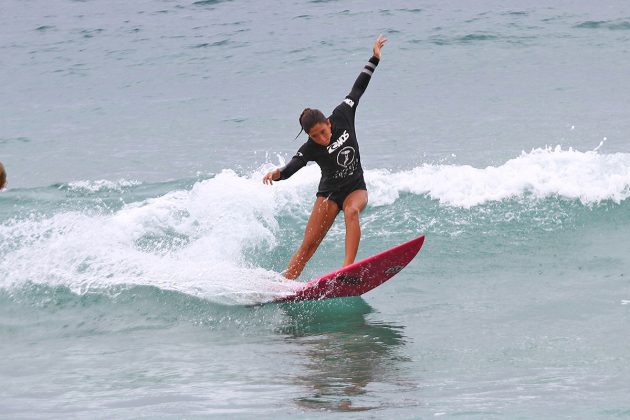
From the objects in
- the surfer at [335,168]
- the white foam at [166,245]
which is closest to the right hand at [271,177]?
the surfer at [335,168]

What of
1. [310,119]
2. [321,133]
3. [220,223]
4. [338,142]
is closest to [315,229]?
[338,142]

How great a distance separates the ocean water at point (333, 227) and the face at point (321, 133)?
1.39 m

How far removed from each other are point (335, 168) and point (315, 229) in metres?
0.62

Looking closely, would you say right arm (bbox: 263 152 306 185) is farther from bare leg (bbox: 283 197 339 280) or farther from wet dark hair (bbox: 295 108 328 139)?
bare leg (bbox: 283 197 339 280)

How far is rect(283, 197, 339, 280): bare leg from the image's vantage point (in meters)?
8.29

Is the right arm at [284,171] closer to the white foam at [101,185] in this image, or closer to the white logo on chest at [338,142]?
the white logo on chest at [338,142]

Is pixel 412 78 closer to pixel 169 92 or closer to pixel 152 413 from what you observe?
pixel 169 92

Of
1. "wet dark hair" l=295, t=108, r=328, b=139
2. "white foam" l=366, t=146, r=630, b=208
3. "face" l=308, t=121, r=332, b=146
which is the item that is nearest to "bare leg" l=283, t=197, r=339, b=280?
"face" l=308, t=121, r=332, b=146

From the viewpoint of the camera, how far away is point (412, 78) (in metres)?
18.7

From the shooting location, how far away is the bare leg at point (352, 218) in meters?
8.02

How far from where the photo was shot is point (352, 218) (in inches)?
315

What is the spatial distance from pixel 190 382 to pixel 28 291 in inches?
124

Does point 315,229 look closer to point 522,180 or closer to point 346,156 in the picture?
point 346,156

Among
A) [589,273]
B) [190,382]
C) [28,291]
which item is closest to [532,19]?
[589,273]
